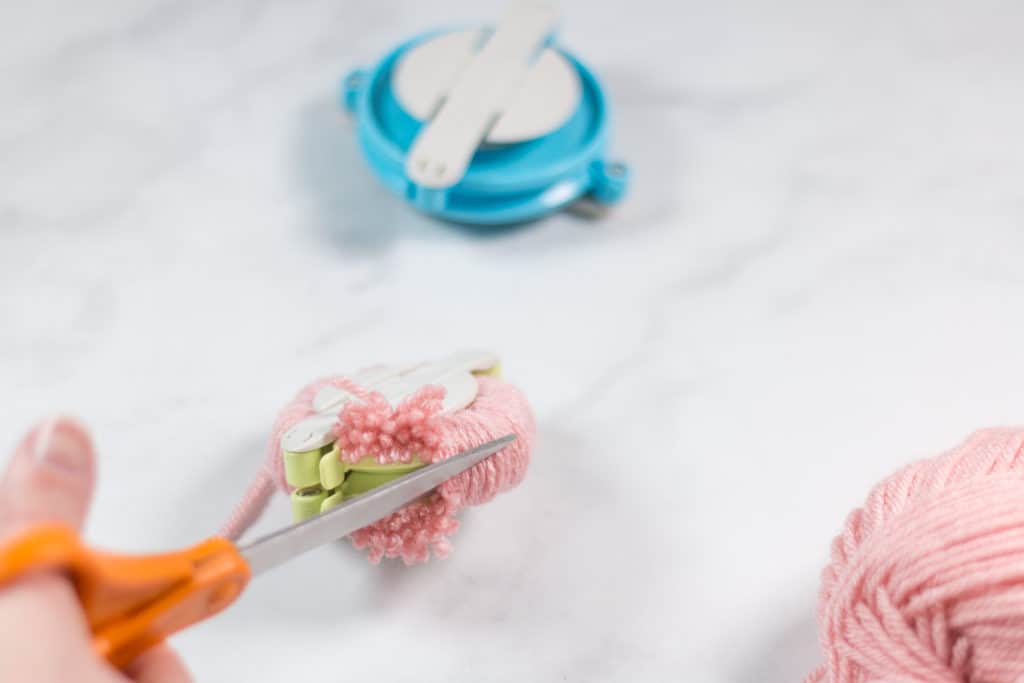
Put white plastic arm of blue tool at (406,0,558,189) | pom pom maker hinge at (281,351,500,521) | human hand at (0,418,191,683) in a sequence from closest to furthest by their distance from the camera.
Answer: human hand at (0,418,191,683) → pom pom maker hinge at (281,351,500,521) → white plastic arm of blue tool at (406,0,558,189)

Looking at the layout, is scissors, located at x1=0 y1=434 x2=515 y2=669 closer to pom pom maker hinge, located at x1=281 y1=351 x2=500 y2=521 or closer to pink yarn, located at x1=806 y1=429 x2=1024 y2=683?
pom pom maker hinge, located at x1=281 y1=351 x2=500 y2=521

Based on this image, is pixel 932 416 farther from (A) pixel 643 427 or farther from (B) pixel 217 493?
(B) pixel 217 493

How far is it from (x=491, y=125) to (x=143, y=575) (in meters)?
0.60

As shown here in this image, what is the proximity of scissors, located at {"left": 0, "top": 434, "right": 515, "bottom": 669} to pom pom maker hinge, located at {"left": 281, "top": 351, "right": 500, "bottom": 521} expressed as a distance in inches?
3.4

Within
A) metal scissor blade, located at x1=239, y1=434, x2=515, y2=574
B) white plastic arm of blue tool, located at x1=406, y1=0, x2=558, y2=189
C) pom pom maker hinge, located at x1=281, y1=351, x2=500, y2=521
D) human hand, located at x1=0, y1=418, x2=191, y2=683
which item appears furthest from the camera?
white plastic arm of blue tool, located at x1=406, y1=0, x2=558, y2=189

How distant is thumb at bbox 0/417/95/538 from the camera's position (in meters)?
0.45

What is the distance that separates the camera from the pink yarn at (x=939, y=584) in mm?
589

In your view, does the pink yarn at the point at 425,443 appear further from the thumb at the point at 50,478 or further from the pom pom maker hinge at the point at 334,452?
the thumb at the point at 50,478

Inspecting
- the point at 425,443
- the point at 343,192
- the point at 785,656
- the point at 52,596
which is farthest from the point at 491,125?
the point at 52,596

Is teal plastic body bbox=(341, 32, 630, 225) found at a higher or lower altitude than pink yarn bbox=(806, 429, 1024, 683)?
higher

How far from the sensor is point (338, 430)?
682 millimetres

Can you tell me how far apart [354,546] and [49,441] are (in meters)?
0.30

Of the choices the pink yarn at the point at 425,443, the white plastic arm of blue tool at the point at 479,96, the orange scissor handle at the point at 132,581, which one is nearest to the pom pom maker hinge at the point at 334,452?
the pink yarn at the point at 425,443

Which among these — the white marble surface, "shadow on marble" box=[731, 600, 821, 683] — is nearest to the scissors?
the white marble surface
